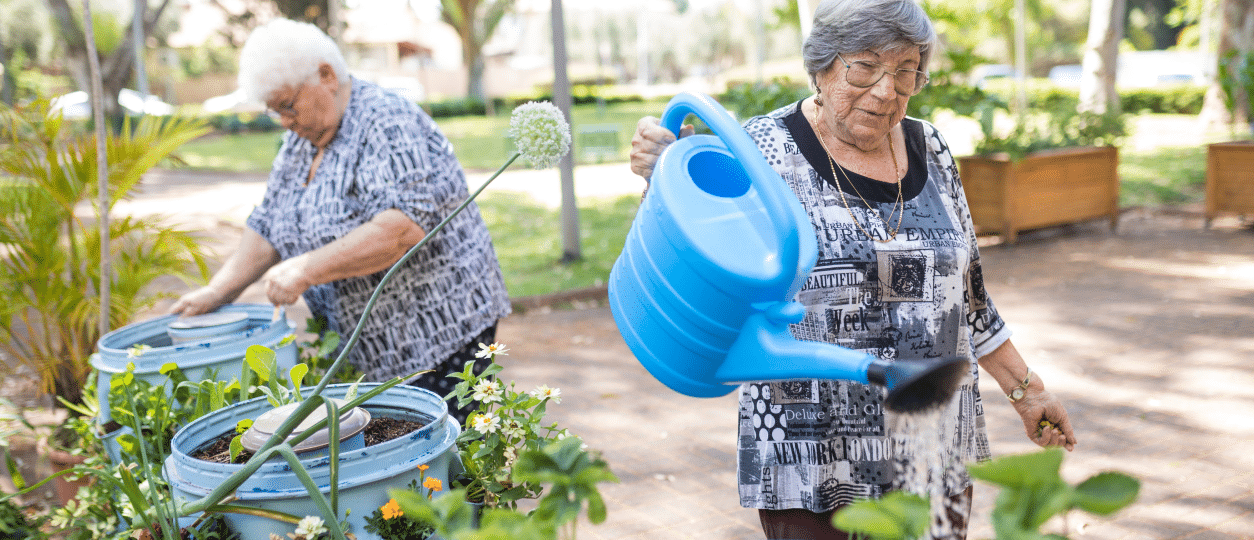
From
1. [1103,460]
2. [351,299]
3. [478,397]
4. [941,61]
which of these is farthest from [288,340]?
[941,61]

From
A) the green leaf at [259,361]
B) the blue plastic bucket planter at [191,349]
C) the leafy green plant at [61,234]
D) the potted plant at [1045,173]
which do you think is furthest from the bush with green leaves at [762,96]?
the green leaf at [259,361]

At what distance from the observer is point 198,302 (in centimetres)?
229

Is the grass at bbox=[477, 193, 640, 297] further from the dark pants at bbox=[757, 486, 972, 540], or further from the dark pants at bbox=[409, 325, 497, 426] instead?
the dark pants at bbox=[757, 486, 972, 540]

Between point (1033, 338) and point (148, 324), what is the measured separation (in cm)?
515

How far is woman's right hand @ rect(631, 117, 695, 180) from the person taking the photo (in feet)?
4.82

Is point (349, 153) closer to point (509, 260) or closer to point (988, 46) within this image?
point (509, 260)

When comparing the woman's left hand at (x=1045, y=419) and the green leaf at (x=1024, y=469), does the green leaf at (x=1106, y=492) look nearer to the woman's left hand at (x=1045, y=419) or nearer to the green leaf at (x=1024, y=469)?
the green leaf at (x=1024, y=469)

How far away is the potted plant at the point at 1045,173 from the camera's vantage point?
27.1 ft

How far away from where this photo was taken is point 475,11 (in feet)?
115

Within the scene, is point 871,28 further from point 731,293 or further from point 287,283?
point 287,283

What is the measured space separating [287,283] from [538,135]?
1.07m

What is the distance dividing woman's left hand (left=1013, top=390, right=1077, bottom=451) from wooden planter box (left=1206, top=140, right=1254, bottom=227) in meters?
8.07

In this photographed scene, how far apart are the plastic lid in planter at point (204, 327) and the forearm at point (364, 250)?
0.19 meters

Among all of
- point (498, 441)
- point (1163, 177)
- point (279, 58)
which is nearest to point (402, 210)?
point (279, 58)
